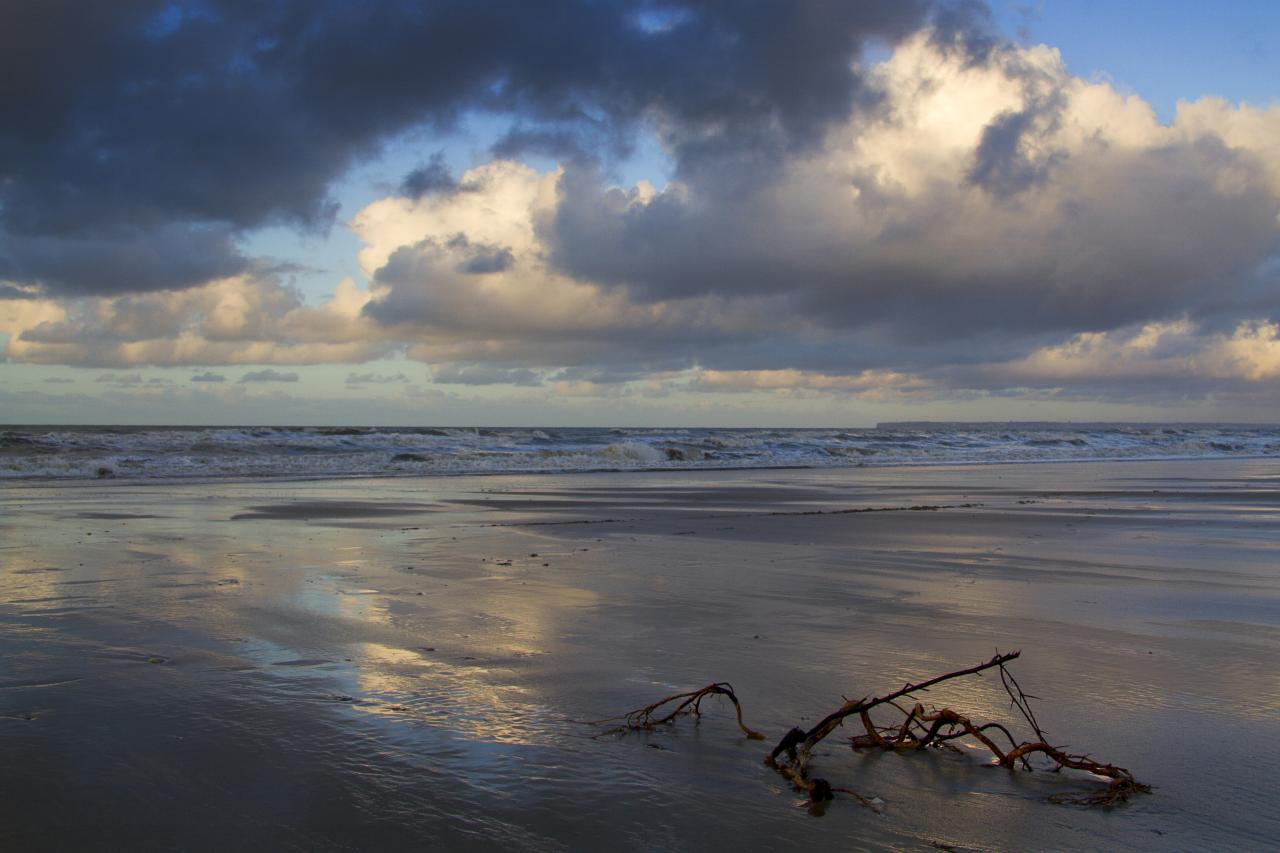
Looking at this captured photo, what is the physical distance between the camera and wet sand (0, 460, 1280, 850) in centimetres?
253

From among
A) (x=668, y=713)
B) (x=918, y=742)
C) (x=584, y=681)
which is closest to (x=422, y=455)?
(x=584, y=681)

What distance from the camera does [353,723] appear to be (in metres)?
3.31

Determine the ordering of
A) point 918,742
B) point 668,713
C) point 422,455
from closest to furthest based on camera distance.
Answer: point 918,742
point 668,713
point 422,455

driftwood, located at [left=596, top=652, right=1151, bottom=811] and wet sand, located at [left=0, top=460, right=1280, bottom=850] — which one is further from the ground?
driftwood, located at [left=596, top=652, right=1151, bottom=811]

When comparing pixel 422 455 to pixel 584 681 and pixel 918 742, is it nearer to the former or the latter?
pixel 584 681

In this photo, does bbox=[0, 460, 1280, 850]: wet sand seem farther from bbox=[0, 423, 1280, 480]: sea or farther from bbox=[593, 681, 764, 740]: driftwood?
bbox=[0, 423, 1280, 480]: sea

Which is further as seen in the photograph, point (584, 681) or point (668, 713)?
point (584, 681)

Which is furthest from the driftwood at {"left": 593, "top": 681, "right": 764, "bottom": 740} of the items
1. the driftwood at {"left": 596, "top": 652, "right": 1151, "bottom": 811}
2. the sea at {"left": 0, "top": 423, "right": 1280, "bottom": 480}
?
the sea at {"left": 0, "top": 423, "right": 1280, "bottom": 480}

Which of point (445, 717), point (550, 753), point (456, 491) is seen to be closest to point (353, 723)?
point (445, 717)

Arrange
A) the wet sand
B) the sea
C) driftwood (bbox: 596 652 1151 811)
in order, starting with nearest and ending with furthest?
the wet sand < driftwood (bbox: 596 652 1151 811) < the sea

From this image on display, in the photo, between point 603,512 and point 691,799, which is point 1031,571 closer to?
point 691,799

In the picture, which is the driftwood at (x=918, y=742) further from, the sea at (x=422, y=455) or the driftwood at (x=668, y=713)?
the sea at (x=422, y=455)

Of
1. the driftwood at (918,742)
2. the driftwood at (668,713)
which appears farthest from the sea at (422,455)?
the driftwood at (918,742)

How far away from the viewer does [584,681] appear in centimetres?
394
